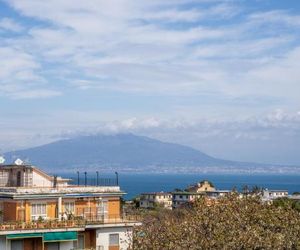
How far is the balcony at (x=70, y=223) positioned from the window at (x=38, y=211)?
1.08 m

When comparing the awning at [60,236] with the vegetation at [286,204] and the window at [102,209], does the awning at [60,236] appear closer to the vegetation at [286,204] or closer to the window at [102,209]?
the window at [102,209]

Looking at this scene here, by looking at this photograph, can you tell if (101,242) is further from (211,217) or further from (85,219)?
(211,217)

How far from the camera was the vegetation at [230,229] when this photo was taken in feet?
101

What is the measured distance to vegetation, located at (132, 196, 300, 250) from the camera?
30891mm

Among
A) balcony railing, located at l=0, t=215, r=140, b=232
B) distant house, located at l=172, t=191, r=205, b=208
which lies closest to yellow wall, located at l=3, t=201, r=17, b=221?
balcony railing, located at l=0, t=215, r=140, b=232

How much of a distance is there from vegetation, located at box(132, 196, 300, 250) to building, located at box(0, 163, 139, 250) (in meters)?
7.75

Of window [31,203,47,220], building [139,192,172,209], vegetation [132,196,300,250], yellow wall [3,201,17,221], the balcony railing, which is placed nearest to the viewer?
vegetation [132,196,300,250]

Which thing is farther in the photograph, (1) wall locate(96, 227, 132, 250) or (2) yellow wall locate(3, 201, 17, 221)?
(1) wall locate(96, 227, 132, 250)

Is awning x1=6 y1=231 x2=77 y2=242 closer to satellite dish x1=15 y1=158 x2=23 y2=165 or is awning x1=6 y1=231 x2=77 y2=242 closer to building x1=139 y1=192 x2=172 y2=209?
satellite dish x1=15 y1=158 x2=23 y2=165

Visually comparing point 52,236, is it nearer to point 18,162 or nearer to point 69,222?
point 69,222

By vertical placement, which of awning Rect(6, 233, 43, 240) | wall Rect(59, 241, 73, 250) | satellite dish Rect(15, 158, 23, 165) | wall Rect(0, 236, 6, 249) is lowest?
wall Rect(59, 241, 73, 250)

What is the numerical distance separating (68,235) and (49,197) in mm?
2761

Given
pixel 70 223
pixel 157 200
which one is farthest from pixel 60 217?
pixel 157 200

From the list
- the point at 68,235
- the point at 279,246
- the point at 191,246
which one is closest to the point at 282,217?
the point at 279,246
